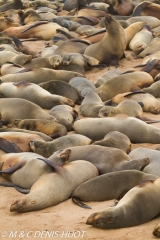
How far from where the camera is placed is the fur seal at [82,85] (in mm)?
8936

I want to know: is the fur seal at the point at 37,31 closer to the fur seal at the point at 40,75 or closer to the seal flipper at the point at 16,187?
the fur seal at the point at 40,75

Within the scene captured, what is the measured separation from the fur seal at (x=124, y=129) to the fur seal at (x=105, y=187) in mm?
1719

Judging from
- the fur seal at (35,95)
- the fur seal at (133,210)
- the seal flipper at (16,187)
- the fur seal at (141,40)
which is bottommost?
the fur seal at (141,40)

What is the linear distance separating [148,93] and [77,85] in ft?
3.50

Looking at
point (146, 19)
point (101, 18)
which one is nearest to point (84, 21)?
point (101, 18)

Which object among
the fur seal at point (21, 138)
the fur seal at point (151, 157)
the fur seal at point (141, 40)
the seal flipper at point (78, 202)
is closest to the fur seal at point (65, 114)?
the fur seal at point (21, 138)

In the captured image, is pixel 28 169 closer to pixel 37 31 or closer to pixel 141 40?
pixel 141 40

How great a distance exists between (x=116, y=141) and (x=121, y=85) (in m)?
2.75

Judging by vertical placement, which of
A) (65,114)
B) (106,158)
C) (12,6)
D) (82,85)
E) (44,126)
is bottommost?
(12,6)

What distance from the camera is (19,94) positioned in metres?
8.39

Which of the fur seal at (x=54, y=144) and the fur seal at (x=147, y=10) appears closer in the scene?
the fur seal at (x=54, y=144)

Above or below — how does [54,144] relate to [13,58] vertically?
above

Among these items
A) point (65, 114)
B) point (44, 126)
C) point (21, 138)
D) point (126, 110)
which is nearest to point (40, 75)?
point (65, 114)

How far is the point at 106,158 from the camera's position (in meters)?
5.79
